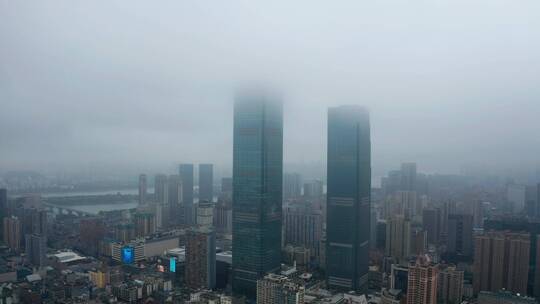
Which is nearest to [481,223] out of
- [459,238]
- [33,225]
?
[459,238]

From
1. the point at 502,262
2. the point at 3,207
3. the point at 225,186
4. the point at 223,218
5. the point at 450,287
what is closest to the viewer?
the point at 450,287

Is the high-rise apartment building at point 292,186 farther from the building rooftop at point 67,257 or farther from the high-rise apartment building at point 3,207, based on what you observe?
the high-rise apartment building at point 3,207

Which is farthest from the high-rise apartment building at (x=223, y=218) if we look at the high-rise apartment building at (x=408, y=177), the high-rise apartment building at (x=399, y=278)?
the high-rise apartment building at (x=399, y=278)

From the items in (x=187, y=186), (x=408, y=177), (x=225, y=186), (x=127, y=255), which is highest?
(x=408, y=177)

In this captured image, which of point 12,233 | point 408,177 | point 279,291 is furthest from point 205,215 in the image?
point 279,291

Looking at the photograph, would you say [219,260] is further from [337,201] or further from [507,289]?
[507,289]

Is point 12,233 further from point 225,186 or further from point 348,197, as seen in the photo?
point 348,197
